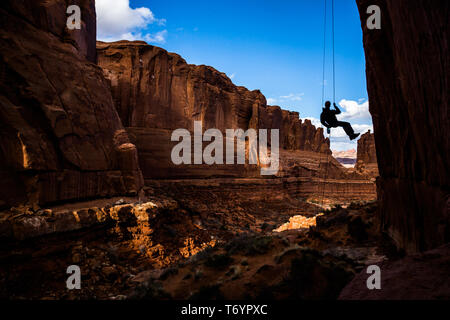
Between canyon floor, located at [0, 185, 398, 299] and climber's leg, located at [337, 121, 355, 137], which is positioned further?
climber's leg, located at [337, 121, 355, 137]

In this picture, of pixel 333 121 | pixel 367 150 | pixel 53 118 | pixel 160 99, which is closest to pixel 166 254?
pixel 53 118

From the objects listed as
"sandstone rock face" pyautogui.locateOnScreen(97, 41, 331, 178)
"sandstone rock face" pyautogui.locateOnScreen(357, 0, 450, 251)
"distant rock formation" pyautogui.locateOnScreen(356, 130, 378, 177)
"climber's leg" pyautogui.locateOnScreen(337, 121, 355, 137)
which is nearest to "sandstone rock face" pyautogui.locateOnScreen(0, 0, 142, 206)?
"sandstone rock face" pyautogui.locateOnScreen(97, 41, 331, 178)

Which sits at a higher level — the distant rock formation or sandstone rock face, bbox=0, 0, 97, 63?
sandstone rock face, bbox=0, 0, 97, 63

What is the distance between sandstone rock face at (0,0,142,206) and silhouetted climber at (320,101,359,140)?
35.1 feet

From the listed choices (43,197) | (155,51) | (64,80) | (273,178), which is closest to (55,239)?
(43,197)

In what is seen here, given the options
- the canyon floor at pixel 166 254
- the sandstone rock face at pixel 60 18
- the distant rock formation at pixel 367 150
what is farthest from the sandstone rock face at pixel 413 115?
the distant rock formation at pixel 367 150

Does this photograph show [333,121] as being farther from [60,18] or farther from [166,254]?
[60,18]

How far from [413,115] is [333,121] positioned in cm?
517

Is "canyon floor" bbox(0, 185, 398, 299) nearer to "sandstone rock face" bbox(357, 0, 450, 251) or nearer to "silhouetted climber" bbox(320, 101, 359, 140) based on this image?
"sandstone rock face" bbox(357, 0, 450, 251)

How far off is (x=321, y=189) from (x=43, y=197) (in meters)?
38.5

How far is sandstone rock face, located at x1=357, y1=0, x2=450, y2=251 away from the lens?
3.92m

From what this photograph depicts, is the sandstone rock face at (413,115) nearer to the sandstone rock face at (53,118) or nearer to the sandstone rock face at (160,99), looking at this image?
the sandstone rock face at (53,118)

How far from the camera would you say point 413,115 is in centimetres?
488
